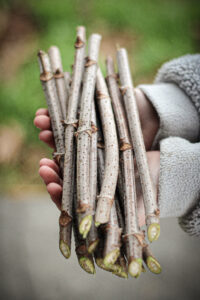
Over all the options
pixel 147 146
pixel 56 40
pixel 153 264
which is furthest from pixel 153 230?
pixel 56 40

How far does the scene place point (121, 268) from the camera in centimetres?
69

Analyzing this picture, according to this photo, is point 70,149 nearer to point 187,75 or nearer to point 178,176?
point 178,176

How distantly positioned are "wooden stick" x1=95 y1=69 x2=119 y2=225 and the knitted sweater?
0.19m

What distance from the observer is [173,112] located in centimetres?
104

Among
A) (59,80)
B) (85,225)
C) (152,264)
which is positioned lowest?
(152,264)

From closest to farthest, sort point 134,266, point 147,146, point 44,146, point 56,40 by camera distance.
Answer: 1. point 134,266
2. point 147,146
3. point 44,146
4. point 56,40

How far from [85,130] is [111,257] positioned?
0.35 metres

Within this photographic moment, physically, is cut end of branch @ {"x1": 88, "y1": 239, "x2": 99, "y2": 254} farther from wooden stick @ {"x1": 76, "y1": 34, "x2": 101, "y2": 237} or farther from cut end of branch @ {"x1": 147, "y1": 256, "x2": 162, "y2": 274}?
cut end of branch @ {"x1": 147, "y1": 256, "x2": 162, "y2": 274}

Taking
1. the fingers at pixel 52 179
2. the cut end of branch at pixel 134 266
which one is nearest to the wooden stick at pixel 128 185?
the cut end of branch at pixel 134 266

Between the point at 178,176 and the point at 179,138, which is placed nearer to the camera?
the point at 178,176

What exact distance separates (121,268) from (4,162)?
1.25 metres

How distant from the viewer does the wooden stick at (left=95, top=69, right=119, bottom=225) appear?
2.23ft

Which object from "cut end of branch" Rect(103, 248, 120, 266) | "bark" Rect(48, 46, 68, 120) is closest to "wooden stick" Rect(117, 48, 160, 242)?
"cut end of branch" Rect(103, 248, 120, 266)

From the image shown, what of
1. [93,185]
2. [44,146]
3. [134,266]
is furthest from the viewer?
[44,146]
